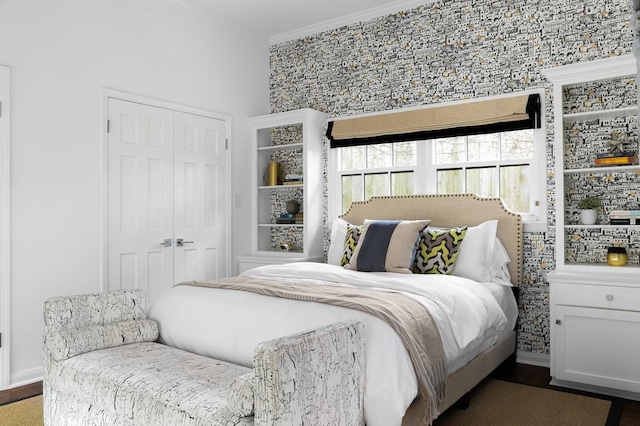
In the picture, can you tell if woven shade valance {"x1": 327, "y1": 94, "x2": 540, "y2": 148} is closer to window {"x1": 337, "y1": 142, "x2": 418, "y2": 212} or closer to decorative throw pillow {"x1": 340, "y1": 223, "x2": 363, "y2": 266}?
window {"x1": 337, "y1": 142, "x2": 418, "y2": 212}

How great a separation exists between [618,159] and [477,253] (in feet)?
3.46

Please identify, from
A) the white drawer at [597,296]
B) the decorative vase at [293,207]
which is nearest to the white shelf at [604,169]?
the white drawer at [597,296]

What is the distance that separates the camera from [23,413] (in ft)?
9.22

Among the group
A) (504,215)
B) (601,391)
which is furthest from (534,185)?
(601,391)

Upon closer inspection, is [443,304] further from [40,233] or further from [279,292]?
[40,233]

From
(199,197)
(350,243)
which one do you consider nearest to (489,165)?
(350,243)

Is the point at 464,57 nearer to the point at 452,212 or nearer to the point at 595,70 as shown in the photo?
the point at 595,70

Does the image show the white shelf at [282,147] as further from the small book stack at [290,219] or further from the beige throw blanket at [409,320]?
the beige throw blanket at [409,320]

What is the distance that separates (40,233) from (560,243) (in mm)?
3473

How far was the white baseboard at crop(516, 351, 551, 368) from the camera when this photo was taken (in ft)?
11.8

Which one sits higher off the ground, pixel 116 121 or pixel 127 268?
pixel 116 121

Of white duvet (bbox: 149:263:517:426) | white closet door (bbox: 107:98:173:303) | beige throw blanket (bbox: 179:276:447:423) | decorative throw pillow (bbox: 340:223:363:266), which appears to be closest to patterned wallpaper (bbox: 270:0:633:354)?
white duvet (bbox: 149:263:517:426)

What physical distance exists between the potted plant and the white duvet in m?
0.77

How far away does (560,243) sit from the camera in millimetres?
3295
